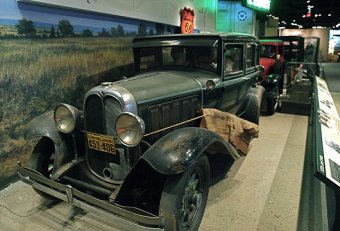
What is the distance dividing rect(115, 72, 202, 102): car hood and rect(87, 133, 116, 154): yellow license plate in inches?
16.3

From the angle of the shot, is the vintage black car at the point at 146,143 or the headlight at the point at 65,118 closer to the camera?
the vintage black car at the point at 146,143

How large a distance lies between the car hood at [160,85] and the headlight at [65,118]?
19.0 inches

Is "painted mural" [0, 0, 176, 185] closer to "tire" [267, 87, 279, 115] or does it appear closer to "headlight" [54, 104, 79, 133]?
"headlight" [54, 104, 79, 133]

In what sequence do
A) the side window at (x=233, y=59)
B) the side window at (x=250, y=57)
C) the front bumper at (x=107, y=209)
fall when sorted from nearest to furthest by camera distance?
the front bumper at (x=107, y=209), the side window at (x=233, y=59), the side window at (x=250, y=57)

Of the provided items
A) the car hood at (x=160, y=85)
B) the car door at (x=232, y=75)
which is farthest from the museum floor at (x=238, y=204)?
the car hood at (x=160, y=85)

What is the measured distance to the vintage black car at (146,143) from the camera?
2.03m

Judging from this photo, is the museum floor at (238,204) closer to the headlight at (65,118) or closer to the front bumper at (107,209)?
the front bumper at (107,209)

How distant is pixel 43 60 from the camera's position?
338 cm

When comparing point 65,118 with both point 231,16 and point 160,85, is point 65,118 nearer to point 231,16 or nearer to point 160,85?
point 160,85

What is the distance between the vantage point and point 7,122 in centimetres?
309

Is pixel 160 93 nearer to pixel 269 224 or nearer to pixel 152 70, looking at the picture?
pixel 152 70

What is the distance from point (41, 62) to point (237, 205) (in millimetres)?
2645

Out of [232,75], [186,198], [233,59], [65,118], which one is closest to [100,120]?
[65,118]

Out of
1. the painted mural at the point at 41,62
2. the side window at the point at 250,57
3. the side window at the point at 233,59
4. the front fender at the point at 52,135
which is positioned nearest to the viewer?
the front fender at the point at 52,135
